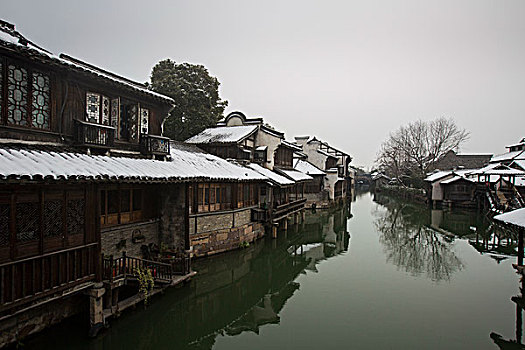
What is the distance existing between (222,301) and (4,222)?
7094 millimetres

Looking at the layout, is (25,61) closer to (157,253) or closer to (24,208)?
(24,208)

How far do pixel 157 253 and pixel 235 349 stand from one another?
555 centimetres

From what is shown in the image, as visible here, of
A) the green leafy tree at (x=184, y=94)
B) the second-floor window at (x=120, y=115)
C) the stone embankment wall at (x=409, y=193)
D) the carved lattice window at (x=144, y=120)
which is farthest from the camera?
the stone embankment wall at (x=409, y=193)

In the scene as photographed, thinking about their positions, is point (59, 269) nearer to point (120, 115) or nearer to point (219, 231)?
point (120, 115)

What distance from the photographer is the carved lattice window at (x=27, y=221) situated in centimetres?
722

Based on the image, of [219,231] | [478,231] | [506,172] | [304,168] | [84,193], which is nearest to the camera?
[84,193]

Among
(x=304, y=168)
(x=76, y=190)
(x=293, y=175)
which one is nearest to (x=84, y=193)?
(x=76, y=190)

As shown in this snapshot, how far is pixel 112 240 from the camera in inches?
448

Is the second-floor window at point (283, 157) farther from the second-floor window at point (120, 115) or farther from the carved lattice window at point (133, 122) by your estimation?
the carved lattice window at point (133, 122)

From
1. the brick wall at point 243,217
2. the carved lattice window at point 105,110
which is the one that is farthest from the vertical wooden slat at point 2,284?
the brick wall at point 243,217

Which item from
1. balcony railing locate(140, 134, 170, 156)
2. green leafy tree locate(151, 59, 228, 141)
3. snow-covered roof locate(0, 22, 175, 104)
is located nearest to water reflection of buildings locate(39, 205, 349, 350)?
balcony railing locate(140, 134, 170, 156)

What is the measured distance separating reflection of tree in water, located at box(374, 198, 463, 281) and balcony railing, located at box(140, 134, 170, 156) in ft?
39.9

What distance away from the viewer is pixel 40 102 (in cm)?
904

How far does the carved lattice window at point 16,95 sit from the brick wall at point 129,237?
4160 millimetres
